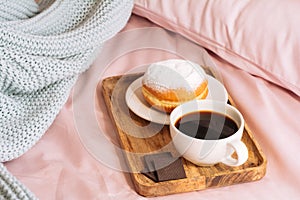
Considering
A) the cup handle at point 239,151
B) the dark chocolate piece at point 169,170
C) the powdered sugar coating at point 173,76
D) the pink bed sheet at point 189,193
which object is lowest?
the pink bed sheet at point 189,193

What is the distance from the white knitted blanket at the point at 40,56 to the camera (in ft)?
2.23

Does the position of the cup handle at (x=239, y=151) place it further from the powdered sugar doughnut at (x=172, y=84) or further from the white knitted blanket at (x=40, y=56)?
the white knitted blanket at (x=40, y=56)

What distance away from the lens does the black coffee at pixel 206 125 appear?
63 centimetres

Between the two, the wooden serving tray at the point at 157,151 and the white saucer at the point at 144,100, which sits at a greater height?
the white saucer at the point at 144,100

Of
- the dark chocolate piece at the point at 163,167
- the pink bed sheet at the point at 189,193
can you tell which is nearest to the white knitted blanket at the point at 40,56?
the pink bed sheet at the point at 189,193

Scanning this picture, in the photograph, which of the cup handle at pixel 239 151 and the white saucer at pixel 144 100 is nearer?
the cup handle at pixel 239 151

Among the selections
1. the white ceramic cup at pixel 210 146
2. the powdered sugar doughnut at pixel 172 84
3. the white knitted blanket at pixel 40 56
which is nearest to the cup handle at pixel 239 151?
the white ceramic cup at pixel 210 146

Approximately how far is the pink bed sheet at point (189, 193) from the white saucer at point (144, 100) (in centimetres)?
3

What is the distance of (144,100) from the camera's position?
744 mm

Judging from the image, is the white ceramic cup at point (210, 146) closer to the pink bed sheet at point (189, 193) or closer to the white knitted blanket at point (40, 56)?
the pink bed sheet at point (189, 193)

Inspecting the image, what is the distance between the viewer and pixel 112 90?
0.78 m

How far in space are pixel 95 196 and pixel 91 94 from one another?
214 millimetres

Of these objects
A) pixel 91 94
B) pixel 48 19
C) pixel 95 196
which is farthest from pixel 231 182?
pixel 48 19

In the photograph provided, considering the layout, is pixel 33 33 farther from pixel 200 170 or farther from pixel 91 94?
pixel 200 170
